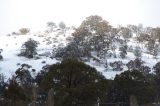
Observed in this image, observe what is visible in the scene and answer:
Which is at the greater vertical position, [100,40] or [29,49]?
[100,40]

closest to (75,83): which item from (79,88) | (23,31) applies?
(79,88)

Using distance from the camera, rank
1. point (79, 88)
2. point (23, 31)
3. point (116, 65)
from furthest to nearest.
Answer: point (23, 31) → point (116, 65) → point (79, 88)

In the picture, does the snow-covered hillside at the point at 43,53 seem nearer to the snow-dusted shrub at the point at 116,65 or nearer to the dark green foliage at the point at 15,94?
the snow-dusted shrub at the point at 116,65

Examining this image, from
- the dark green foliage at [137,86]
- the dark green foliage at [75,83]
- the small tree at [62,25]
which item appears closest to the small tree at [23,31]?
the small tree at [62,25]

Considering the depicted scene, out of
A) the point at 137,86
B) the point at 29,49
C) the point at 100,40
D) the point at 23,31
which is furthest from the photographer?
the point at 23,31

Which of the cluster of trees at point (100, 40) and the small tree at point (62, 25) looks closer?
the cluster of trees at point (100, 40)

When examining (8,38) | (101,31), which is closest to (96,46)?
(101,31)

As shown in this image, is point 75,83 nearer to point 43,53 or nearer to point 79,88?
point 79,88

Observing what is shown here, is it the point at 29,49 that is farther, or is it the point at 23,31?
the point at 23,31

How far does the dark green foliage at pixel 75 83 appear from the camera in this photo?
41.4 metres

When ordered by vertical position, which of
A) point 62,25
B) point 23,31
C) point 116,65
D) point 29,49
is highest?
point 62,25

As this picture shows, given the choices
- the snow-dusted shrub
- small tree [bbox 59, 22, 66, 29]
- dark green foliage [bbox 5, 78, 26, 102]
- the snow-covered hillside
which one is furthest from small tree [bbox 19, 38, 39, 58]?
dark green foliage [bbox 5, 78, 26, 102]

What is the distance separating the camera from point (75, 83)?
4562 centimetres

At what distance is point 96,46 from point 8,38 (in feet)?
161
